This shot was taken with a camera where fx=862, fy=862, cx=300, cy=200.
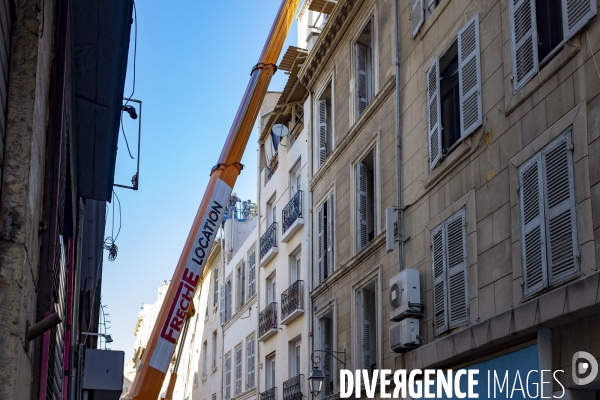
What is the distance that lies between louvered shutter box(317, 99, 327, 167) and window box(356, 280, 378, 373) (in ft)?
17.6

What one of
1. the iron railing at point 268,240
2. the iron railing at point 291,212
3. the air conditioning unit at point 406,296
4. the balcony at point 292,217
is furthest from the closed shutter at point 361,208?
the iron railing at point 268,240

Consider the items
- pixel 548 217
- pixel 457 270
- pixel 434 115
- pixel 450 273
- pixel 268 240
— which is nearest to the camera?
pixel 548 217

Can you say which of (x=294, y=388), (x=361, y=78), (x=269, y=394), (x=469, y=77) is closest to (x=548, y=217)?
(x=469, y=77)

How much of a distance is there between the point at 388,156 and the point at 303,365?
7.95 m

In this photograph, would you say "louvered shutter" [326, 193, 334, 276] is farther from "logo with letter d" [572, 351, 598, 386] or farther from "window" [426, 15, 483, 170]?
"logo with letter d" [572, 351, 598, 386]

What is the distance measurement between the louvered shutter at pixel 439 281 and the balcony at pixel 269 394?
12.8m

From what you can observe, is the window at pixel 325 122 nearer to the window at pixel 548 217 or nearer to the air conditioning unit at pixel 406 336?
the air conditioning unit at pixel 406 336

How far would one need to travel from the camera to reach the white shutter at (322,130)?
76.8ft

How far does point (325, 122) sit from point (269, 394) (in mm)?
8910

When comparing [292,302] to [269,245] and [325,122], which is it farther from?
[325,122]

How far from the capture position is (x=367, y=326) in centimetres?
1886

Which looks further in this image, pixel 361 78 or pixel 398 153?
pixel 361 78

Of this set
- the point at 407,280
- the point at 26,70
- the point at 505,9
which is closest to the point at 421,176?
the point at 407,280

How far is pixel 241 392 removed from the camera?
105 feet
